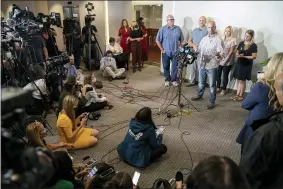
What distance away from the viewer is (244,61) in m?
4.28

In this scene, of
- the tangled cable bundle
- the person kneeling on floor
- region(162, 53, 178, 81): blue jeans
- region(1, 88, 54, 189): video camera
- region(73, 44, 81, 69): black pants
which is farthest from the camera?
region(73, 44, 81, 69): black pants

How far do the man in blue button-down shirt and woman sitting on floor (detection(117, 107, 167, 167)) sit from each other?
272 centimetres

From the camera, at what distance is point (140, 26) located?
6527 mm

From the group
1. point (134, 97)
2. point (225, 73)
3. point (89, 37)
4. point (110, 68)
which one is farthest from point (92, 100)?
point (89, 37)

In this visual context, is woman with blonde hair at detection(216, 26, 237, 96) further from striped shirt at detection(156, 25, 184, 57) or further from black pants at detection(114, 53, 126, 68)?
black pants at detection(114, 53, 126, 68)

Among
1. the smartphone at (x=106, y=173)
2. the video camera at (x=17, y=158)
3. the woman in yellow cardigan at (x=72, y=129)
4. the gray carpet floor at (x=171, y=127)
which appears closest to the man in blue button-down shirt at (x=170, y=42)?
the gray carpet floor at (x=171, y=127)

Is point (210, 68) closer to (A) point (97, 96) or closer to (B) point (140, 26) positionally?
(A) point (97, 96)

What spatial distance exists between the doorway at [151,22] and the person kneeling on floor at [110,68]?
1.80m

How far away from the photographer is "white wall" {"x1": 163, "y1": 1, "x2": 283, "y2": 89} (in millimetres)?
3982

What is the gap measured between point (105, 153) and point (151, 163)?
58 cm

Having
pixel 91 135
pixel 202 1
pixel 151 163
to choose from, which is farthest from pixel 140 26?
pixel 151 163

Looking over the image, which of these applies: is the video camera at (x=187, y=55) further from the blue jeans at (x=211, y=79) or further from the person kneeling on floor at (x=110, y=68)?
the person kneeling on floor at (x=110, y=68)

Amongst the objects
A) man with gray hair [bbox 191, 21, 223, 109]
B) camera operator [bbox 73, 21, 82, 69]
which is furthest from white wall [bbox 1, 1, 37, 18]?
man with gray hair [bbox 191, 21, 223, 109]

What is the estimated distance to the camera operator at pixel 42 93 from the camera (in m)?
3.57
